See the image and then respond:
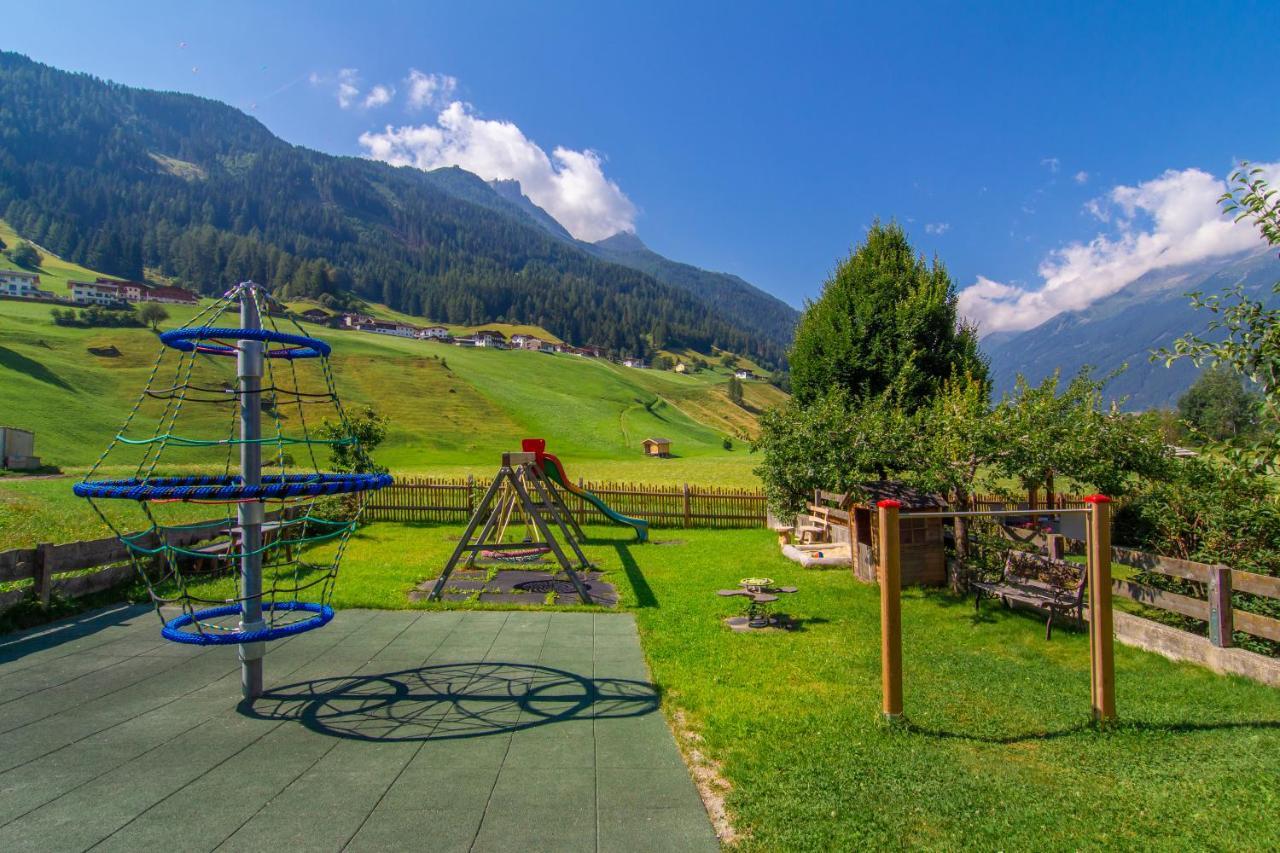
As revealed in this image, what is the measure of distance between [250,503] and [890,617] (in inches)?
250

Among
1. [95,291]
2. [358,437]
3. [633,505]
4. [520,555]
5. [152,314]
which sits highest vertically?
[95,291]

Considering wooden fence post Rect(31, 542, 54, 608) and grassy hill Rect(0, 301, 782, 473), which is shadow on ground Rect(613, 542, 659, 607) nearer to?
wooden fence post Rect(31, 542, 54, 608)

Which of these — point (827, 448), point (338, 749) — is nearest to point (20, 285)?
point (827, 448)

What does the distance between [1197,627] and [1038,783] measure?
621cm

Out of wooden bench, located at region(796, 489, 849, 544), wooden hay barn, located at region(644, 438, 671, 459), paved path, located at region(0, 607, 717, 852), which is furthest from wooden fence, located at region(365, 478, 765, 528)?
wooden hay barn, located at region(644, 438, 671, 459)

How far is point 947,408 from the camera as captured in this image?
14.6 meters

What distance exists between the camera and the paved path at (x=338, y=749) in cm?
438

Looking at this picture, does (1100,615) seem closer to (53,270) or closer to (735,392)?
(735,392)

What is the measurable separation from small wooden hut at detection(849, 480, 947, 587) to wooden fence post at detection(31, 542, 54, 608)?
13.4 m

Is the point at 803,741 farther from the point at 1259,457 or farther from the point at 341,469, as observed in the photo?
the point at 341,469

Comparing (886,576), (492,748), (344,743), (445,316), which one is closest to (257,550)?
(344,743)

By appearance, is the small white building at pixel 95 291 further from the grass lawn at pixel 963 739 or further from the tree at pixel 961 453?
the grass lawn at pixel 963 739

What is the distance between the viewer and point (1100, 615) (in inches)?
257

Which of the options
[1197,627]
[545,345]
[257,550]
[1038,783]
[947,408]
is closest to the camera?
[1038,783]
